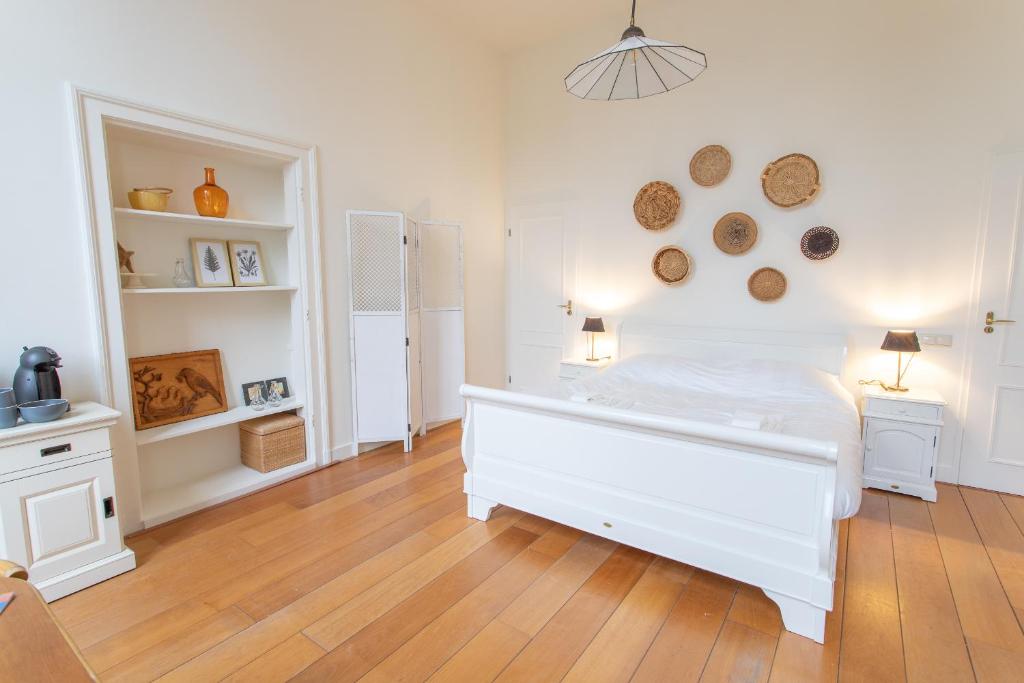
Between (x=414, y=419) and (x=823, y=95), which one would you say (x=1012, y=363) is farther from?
(x=414, y=419)

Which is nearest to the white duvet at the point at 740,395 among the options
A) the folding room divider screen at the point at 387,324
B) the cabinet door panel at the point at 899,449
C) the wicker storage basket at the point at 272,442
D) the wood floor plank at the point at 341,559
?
the cabinet door panel at the point at 899,449

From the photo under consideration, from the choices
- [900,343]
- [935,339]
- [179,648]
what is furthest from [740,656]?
[935,339]

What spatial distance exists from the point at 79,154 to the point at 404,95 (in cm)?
223

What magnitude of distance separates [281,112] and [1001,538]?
4755 millimetres

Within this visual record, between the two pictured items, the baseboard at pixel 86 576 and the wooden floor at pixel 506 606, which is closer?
the wooden floor at pixel 506 606

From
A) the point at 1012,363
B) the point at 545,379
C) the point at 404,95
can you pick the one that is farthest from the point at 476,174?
the point at 1012,363

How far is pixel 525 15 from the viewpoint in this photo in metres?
4.19

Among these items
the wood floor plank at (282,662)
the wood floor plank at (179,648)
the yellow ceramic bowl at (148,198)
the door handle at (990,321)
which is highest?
the yellow ceramic bowl at (148,198)

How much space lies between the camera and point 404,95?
12.8 ft

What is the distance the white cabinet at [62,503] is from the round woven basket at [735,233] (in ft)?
13.0

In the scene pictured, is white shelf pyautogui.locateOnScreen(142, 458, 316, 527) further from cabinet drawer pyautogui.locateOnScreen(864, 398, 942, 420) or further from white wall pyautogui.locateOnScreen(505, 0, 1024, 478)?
cabinet drawer pyautogui.locateOnScreen(864, 398, 942, 420)

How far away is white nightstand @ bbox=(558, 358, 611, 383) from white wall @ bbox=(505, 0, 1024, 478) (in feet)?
1.79

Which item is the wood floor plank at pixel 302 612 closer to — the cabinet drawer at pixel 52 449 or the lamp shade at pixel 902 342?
the cabinet drawer at pixel 52 449

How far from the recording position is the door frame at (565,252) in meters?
4.65
